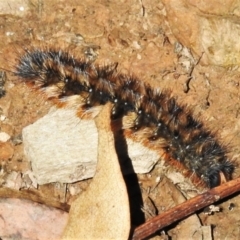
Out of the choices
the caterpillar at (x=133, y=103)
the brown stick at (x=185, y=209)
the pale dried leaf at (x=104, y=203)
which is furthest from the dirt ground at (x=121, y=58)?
the pale dried leaf at (x=104, y=203)

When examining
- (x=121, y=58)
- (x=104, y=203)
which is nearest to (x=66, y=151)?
(x=104, y=203)

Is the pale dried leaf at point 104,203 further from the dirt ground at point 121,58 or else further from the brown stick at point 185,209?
the dirt ground at point 121,58

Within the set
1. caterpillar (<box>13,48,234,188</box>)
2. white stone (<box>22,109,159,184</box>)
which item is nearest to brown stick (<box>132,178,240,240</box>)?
caterpillar (<box>13,48,234,188</box>)

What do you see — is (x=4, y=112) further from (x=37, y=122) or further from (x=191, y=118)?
(x=191, y=118)

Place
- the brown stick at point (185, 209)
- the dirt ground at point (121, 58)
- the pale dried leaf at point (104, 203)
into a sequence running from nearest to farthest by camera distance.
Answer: the pale dried leaf at point (104, 203) → the brown stick at point (185, 209) → the dirt ground at point (121, 58)

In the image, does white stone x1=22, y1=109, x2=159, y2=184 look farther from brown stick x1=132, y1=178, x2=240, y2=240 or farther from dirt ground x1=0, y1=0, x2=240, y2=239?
brown stick x1=132, y1=178, x2=240, y2=240

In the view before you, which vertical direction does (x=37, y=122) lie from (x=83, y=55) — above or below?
below

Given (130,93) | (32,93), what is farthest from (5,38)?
(130,93)
